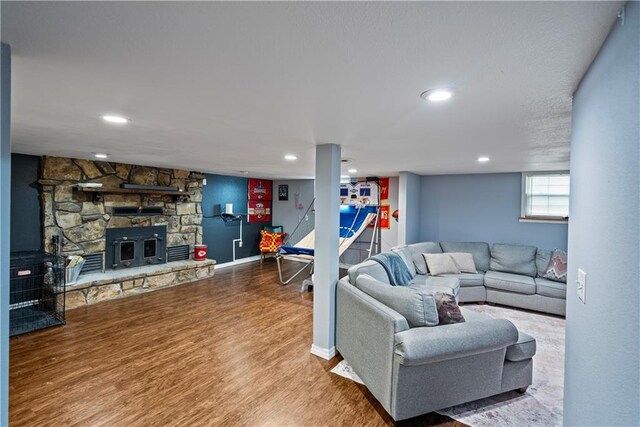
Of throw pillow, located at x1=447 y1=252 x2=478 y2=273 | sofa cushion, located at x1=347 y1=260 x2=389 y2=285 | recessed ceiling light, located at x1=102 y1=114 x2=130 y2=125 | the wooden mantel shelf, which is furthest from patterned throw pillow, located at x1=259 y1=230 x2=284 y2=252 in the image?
recessed ceiling light, located at x1=102 y1=114 x2=130 y2=125

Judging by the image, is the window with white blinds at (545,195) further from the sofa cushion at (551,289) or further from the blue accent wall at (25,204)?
the blue accent wall at (25,204)

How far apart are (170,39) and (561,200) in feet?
19.6

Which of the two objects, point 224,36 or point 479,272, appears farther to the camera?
point 479,272

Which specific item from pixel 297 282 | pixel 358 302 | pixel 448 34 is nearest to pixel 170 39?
pixel 448 34

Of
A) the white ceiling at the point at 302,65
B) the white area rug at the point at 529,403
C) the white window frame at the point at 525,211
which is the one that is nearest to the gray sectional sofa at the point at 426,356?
the white area rug at the point at 529,403

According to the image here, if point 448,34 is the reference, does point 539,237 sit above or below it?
below

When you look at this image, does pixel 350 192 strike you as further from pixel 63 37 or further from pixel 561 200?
pixel 63 37

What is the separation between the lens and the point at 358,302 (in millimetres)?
2654

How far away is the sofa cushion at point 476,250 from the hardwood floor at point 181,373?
9.10 feet

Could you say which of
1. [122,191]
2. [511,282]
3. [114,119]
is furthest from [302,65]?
[122,191]

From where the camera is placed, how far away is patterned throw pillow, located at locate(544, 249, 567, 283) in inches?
171

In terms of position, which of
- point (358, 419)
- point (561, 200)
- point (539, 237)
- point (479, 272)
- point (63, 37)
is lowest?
point (358, 419)

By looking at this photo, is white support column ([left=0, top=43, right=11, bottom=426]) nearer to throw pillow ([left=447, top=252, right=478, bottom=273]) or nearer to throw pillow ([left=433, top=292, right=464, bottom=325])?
throw pillow ([left=433, top=292, right=464, bottom=325])

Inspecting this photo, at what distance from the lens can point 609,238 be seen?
0.98 m
